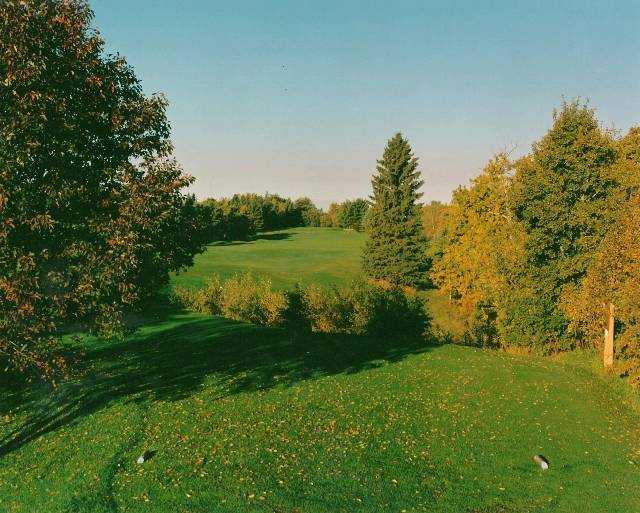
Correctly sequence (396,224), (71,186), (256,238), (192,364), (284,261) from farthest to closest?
(256,238) → (284,261) → (396,224) → (192,364) → (71,186)

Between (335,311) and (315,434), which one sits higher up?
(335,311)

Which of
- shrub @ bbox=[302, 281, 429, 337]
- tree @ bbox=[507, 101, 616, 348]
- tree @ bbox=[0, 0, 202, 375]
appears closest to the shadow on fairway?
shrub @ bbox=[302, 281, 429, 337]

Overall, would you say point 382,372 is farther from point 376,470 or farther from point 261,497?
point 261,497

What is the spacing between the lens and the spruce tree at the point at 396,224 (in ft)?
251

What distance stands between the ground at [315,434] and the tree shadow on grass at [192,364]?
0.45 ft

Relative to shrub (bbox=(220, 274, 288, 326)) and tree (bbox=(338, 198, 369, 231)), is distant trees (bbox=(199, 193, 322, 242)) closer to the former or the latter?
tree (bbox=(338, 198, 369, 231))

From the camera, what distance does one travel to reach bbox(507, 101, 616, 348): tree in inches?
1287

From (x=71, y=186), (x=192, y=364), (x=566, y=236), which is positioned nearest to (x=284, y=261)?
(x=566, y=236)

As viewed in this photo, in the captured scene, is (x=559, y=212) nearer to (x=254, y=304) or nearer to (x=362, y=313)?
(x=362, y=313)

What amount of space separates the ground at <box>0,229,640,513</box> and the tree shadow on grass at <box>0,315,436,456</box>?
0.14 m

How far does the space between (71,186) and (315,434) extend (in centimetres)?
1256

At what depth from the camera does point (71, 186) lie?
585 inches

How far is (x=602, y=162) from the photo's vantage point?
33.1 meters

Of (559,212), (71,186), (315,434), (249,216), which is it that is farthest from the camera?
(249,216)
